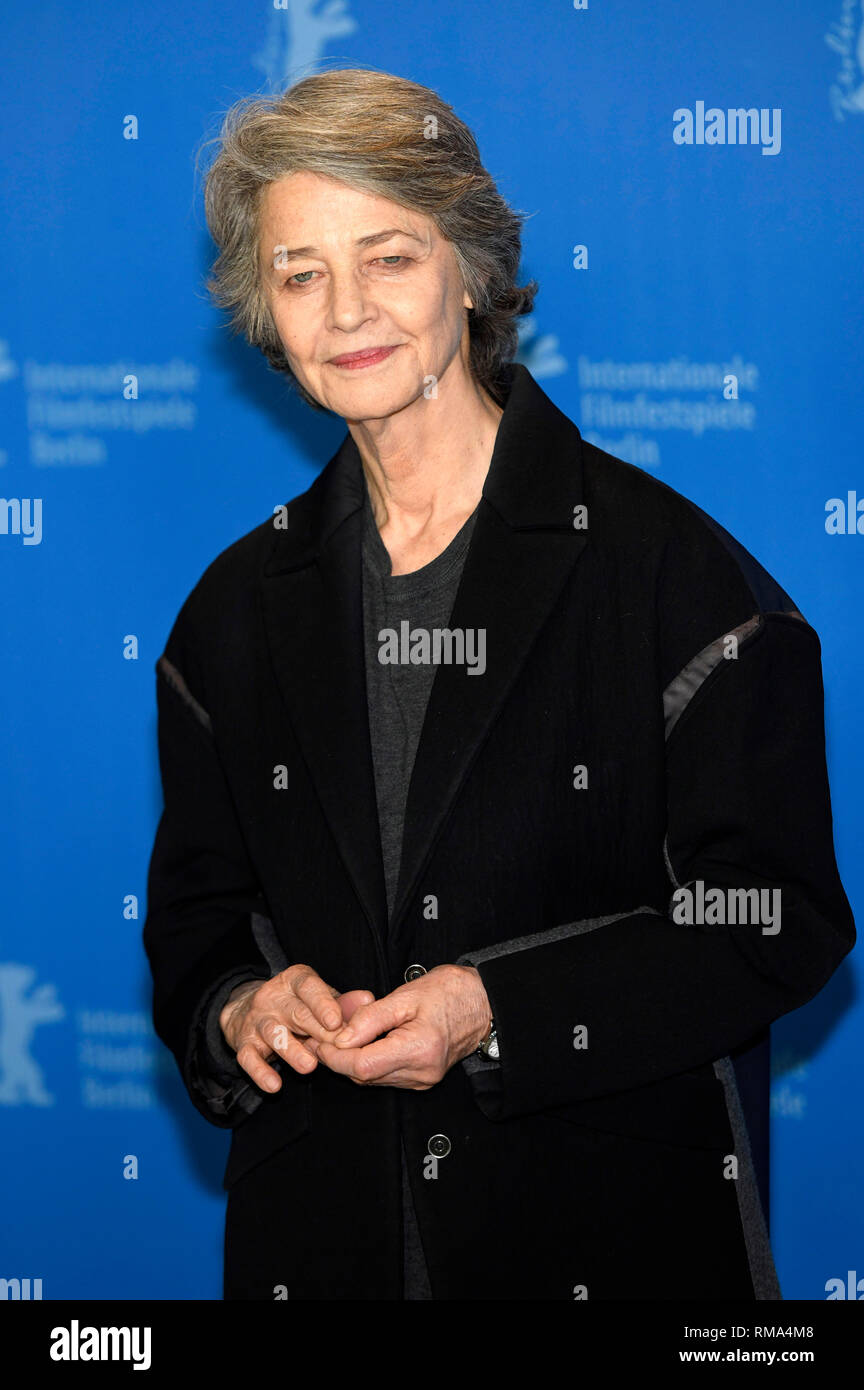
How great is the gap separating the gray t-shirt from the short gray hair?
220 mm

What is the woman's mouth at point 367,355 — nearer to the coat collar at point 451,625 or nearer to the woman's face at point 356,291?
the woman's face at point 356,291

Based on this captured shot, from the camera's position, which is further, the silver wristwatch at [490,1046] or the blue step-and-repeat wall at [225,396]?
the blue step-and-repeat wall at [225,396]

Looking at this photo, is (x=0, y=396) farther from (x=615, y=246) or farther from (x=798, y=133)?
(x=798, y=133)

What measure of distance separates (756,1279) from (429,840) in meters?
0.54

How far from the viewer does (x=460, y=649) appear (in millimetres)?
1420

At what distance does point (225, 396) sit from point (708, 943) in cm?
127

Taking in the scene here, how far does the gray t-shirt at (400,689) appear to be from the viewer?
4.64 ft

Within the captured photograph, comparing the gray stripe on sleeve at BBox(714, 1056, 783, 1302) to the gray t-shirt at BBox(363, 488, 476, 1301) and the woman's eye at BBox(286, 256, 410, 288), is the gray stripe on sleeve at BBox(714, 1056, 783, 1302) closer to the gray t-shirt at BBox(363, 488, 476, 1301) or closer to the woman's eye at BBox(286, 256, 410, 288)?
the gray t-shirt at BBox(363, 488, 476, 1301)

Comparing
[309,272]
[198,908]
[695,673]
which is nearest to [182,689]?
[198,908]

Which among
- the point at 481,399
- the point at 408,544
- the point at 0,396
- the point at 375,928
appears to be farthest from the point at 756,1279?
the point at 0,396

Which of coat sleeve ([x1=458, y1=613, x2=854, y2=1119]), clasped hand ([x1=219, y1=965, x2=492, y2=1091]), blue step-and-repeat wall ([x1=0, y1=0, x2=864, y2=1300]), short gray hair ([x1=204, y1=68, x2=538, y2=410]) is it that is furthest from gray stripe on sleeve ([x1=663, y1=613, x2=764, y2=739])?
blue step-and-repeat wall ([x1=0, y1=0, x2=864, y2=1300])

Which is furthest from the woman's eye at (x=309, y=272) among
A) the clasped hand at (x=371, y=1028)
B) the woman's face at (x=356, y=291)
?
the clasped hand at (x=371, y=1028)

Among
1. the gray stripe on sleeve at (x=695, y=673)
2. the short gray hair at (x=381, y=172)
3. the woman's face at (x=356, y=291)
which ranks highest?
the short gray hair at (x=381, y=172)

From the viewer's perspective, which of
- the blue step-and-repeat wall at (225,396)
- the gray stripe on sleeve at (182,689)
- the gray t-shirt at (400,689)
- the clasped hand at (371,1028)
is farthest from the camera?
the blue step-and-repeat wall at (225,396)
